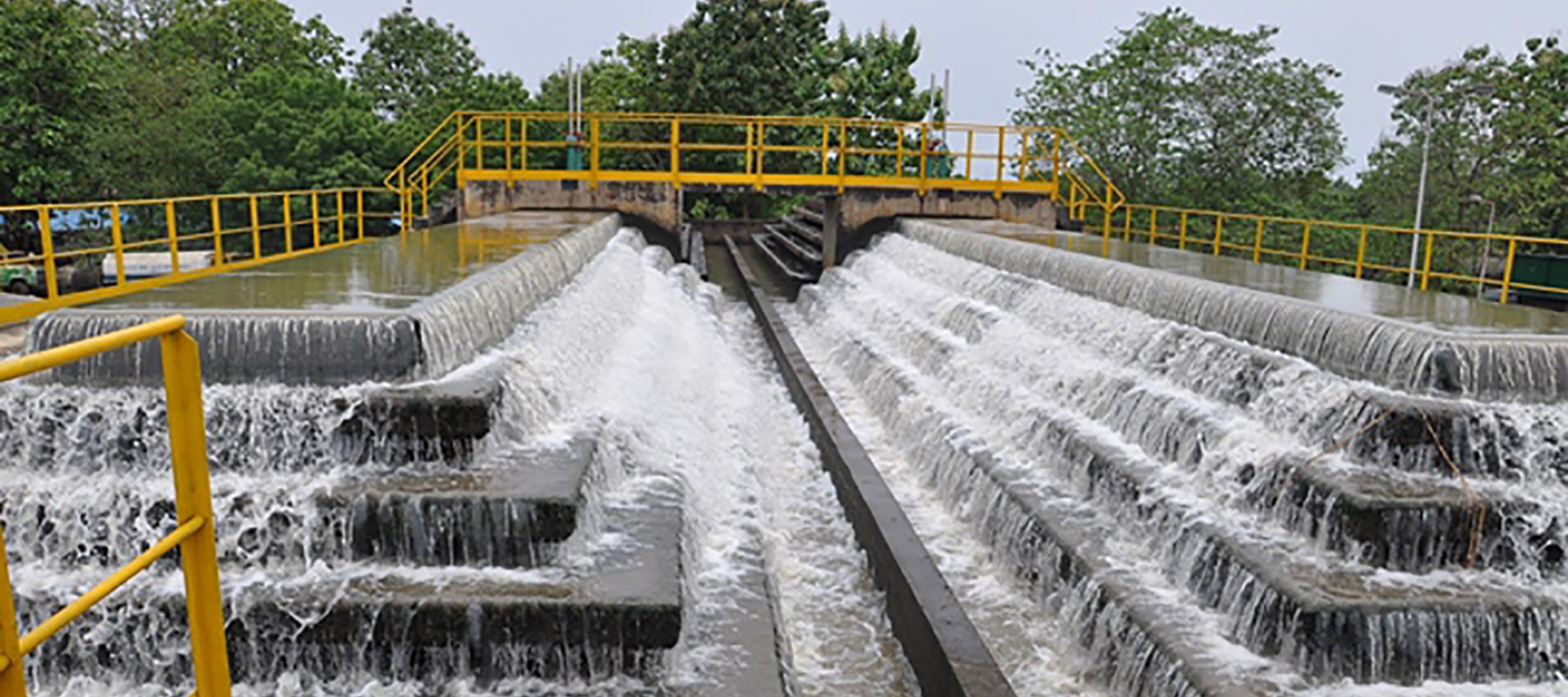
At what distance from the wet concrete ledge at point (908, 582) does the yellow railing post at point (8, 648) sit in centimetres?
403

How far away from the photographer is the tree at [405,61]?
45.6 m

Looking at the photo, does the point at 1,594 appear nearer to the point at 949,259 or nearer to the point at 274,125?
the point at 949,259

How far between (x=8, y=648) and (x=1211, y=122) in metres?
29.5

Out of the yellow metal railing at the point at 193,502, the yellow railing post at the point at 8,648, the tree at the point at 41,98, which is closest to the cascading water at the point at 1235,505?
the yellow metal railing at the point at 193,502

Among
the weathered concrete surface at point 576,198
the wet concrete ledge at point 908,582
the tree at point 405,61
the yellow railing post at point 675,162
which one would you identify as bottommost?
the wet concrete ledge at point 908,582

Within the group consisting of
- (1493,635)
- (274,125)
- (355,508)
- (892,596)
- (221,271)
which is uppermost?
(274,125)

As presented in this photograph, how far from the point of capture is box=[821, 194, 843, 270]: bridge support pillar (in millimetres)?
19297

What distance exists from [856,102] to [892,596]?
2771cm

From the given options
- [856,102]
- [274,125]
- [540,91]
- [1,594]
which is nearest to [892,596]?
[1,594]

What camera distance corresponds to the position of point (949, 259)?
14.7 m

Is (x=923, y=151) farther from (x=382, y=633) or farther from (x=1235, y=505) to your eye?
(x=382, y=633)

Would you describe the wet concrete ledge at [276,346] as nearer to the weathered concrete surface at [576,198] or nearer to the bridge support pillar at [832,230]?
the weathered concrete surface at [576,198]

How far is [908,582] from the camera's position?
639cm

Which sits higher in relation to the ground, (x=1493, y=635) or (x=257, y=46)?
(x=257, y=46)
